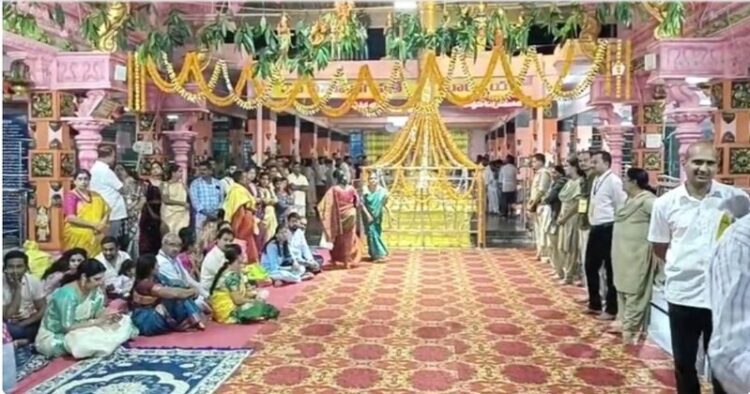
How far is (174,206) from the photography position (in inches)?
277

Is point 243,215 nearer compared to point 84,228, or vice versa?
point 84,228

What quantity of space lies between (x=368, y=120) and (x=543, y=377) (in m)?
15.6

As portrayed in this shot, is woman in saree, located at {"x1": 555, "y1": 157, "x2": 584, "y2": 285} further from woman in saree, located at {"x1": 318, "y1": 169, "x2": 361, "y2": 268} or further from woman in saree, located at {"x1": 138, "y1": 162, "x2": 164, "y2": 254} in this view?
woman in saree, located at {"x1": 138, "y1": 162, "x2": 164, "y2": 254}

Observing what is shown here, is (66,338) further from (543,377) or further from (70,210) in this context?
(543,377)

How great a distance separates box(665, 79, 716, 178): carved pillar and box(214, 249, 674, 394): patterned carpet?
1758 millimetres

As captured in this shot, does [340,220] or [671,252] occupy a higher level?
[671,252]

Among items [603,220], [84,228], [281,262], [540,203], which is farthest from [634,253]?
[84,228]

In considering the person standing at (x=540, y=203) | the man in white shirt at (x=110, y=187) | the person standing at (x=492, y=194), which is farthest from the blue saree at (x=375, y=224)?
the person standing at (x=492, y=194)

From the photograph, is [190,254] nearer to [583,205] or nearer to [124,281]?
[124,281]

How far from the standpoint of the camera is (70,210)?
18.9 feet

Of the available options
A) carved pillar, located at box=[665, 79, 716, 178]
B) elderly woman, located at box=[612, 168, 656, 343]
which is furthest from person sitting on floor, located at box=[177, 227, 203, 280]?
carved pillar, located at box=[665, 79, 716, 178]

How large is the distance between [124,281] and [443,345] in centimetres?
273

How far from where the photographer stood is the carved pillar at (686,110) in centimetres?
612

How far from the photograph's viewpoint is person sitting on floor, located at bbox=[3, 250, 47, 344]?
436cm
